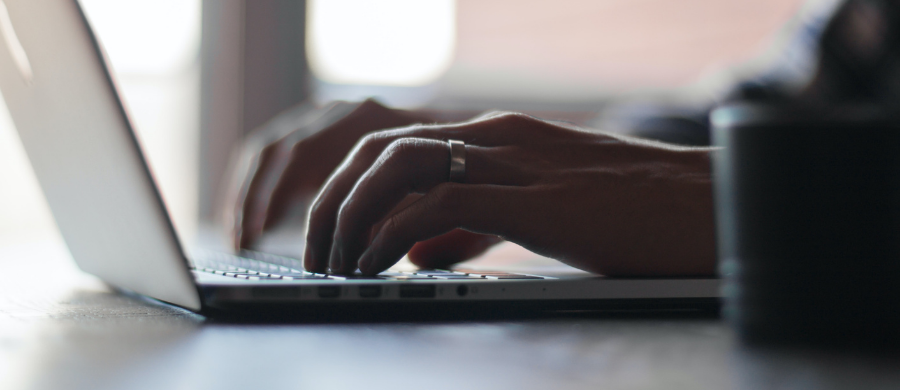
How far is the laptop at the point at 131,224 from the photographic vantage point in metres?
0.35

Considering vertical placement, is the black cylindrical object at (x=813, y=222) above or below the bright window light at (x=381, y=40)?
below

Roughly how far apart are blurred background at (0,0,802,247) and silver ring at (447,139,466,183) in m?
2.23

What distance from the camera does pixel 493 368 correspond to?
0.92 ft

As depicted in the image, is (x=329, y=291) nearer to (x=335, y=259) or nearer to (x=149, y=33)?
(x=335, y=259)

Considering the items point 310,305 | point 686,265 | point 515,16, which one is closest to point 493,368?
point 310,305

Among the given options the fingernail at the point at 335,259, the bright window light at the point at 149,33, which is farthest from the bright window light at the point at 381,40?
the fingernail at the point at 335,259

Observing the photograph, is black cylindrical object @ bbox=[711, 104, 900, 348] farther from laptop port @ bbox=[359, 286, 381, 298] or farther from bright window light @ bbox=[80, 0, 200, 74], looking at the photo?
bright window light @ bbox=[80, 0, 200, 74]

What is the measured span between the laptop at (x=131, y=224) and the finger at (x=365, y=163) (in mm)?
42

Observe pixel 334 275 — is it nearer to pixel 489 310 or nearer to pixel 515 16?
pixel 489 310

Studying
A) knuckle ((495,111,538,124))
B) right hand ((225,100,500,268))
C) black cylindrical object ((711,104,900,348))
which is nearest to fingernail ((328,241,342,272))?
knuckle ((495,111,538,124))

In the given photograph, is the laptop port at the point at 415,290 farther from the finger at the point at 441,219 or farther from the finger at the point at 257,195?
the finger at the point at 257,195

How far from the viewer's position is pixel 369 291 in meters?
0.43

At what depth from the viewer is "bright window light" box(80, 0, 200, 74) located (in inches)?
94.8

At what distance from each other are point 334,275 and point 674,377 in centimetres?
31
